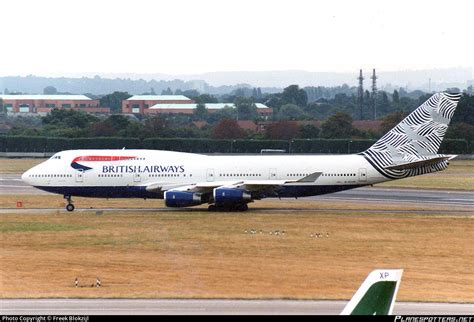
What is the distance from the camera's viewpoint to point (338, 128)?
148625 mm

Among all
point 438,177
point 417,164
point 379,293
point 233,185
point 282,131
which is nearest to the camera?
point 379,293

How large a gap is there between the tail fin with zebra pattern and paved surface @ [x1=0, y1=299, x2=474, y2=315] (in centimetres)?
3466

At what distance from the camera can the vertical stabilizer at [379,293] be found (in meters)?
23.9

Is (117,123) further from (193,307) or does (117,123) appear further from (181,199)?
(193,307)

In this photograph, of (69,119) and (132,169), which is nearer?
(132,169)

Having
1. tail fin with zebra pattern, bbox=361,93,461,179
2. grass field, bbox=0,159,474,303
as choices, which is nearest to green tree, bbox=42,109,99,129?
grass field, bbox=0,159,474,303

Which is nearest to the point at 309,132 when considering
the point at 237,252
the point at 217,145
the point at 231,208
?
the point at 217,145

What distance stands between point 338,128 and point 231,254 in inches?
3997

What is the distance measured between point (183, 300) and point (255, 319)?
549cm

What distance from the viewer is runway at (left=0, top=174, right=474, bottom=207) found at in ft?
265

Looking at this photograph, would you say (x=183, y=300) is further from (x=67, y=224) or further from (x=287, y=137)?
(x=287, y=137)

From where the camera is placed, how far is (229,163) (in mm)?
70500

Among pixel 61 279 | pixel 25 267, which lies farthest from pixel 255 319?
pixel 25 267

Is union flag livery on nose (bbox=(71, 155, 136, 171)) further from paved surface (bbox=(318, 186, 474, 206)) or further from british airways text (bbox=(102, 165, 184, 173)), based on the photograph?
paved surface (bbox=(318, 186, 474, 206))
